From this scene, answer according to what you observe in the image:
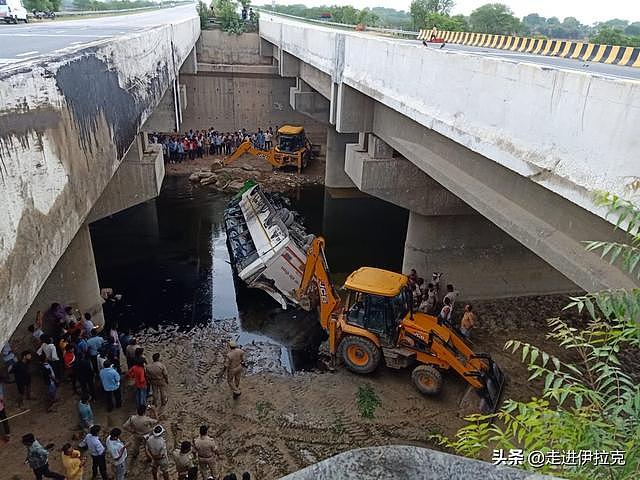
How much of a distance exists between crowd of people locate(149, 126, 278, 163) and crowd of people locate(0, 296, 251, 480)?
50.3ft

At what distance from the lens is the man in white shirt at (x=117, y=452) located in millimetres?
6656

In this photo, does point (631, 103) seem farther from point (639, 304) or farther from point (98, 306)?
point (98, 306)

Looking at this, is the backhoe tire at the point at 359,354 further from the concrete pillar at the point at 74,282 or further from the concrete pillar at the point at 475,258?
the concrete pillar at the point at 74,282

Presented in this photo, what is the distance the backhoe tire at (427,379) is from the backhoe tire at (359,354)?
0.78 meters

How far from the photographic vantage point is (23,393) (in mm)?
8469

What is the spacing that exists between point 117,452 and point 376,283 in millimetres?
4952

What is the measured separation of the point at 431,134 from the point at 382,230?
34.8 feet

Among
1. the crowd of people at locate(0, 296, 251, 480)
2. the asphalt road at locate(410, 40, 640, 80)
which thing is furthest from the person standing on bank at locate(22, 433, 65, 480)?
the asphalt road at locate(410, 40, 640, 80)

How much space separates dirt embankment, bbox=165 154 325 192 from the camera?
22250 millimetres

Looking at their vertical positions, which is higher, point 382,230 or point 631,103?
point 631,103

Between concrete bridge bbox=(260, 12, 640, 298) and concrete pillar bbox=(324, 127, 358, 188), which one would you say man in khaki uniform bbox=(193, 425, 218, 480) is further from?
concrete pillar bbox=(324, 127, 358, 188)

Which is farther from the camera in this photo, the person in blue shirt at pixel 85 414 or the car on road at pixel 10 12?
the car on road at pixel 10 12

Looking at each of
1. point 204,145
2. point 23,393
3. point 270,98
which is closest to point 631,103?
point 23,393

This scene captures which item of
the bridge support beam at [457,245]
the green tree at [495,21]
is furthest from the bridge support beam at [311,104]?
the green tree at [495,21]
